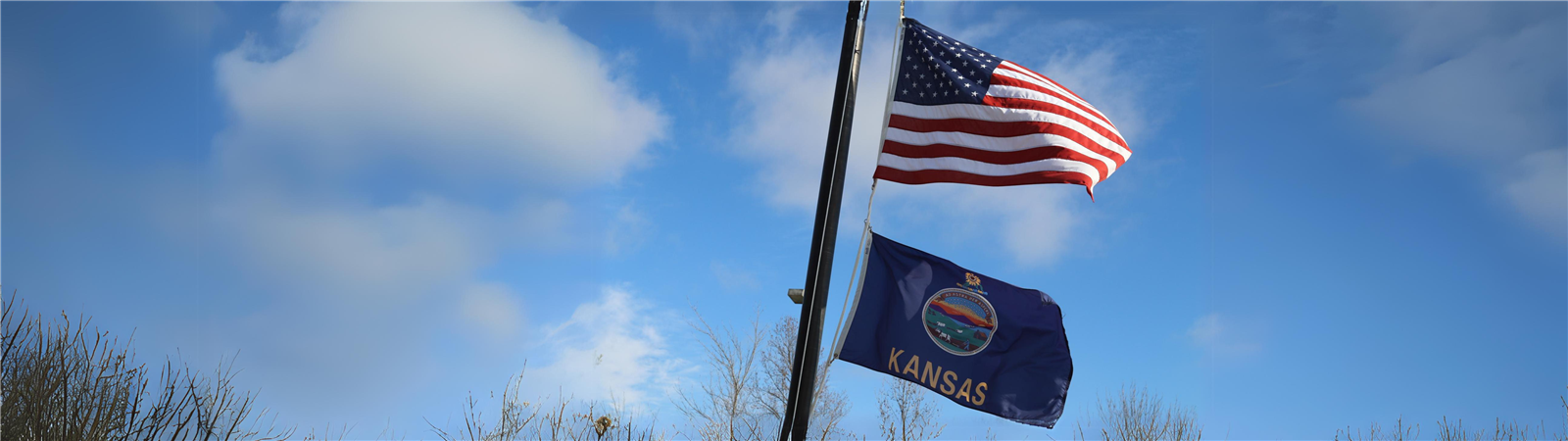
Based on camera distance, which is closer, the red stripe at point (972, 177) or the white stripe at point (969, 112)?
the red stripe at point (972, 177)

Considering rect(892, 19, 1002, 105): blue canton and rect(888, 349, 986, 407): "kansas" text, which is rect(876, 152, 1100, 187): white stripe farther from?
rect(888, 349, 986, 407): "kansas" text

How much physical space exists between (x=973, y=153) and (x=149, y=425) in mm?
7789

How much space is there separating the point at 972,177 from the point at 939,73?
733mm

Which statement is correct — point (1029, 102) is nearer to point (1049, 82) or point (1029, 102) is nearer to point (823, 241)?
point (1049, 82)

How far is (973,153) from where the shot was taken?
6062 mm

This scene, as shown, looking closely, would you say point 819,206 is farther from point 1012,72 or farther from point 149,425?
point 149,425

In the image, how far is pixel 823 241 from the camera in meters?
5.54

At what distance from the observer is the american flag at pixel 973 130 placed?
19.7 feet

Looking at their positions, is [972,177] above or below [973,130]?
below

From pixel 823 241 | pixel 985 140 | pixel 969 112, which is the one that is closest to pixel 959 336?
pixel 823 241

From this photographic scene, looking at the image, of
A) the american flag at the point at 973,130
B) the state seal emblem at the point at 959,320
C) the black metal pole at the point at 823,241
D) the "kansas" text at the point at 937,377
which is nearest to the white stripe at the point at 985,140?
the american flag at the point at 973,130

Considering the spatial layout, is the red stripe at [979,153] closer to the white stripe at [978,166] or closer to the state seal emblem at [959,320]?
the white stripe at [978,166]

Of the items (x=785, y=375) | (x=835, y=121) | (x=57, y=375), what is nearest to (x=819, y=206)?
(x=835, y=121)

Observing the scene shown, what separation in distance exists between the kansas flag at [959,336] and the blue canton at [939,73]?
103 centimetres
